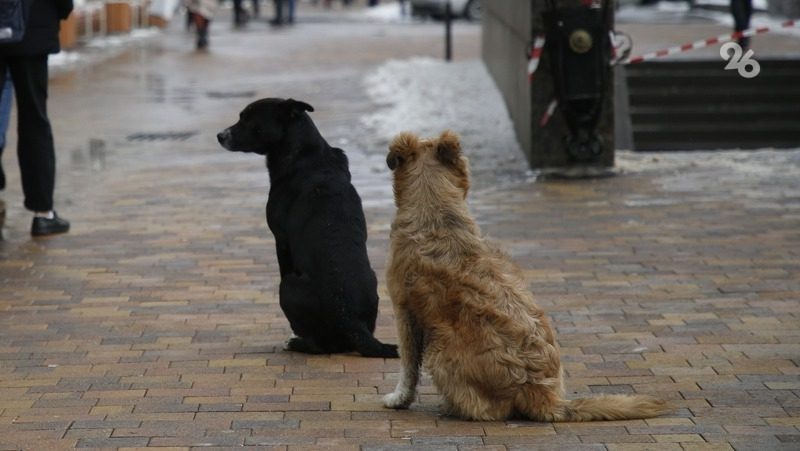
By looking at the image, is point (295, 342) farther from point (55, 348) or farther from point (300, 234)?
point (55, 348)

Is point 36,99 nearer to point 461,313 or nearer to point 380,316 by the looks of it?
point 380,316

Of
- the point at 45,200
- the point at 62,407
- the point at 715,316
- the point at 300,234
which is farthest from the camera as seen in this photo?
the point at 45,200

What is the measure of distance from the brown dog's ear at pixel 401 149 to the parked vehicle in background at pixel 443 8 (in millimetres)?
32872

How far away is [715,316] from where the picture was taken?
7070 mm

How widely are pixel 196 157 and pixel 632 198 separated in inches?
186

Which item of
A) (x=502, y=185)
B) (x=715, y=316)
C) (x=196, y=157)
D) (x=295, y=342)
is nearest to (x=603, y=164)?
(x=502, y=185)

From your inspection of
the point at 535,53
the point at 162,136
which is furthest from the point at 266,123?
the point at 162,136

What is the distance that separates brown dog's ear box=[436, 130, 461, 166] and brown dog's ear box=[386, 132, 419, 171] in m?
0.09

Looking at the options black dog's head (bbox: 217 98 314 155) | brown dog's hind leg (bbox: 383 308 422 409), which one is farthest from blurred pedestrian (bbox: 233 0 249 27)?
brown dog's hind leg (bbox: 383 308 422 409)

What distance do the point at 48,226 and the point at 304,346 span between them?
3615mm

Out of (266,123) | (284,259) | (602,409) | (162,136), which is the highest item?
(266,123)

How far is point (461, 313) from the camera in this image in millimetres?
5188

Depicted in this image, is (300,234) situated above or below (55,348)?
above

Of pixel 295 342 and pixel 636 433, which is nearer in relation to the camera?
pixel 636 433
